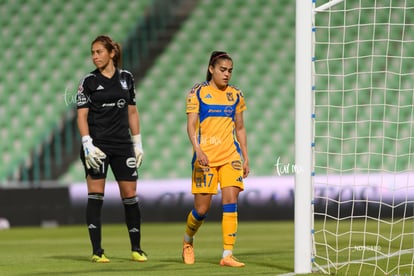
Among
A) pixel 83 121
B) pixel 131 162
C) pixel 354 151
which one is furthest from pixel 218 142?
pixel 354 151

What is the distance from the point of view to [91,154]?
A: 7.71 meters

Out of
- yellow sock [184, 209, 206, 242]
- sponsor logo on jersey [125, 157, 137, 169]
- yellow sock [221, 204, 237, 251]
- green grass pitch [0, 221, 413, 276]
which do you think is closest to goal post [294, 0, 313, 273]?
green grass pitch [0, 221, 413, 276]

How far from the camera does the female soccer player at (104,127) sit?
780 centimetres

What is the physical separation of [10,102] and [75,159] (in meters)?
1.90

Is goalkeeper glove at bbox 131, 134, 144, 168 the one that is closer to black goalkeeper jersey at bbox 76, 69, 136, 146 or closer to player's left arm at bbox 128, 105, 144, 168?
player's left arm at bbox 128, 105, 144, 168

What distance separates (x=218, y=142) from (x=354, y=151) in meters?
8.34

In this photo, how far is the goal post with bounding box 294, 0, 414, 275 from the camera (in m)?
6.83

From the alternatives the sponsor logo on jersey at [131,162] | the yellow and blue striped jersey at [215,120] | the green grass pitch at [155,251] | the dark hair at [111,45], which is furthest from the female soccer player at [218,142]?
the dark hair at [111,45]

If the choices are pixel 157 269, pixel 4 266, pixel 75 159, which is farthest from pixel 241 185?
pixel 75 159

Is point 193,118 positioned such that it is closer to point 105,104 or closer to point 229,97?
point 229,97

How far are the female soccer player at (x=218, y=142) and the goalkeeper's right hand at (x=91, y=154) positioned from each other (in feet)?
2.52

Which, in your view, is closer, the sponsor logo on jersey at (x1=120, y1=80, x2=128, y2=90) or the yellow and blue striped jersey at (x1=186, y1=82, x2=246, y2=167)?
the yellow and blue striped jersey at (x1=186, y1=82, x2=246, y2=167)

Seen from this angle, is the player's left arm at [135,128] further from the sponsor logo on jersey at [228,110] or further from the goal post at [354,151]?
the goal post at [354,151]

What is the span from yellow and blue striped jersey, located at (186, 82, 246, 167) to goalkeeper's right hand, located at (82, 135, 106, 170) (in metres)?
0.81
